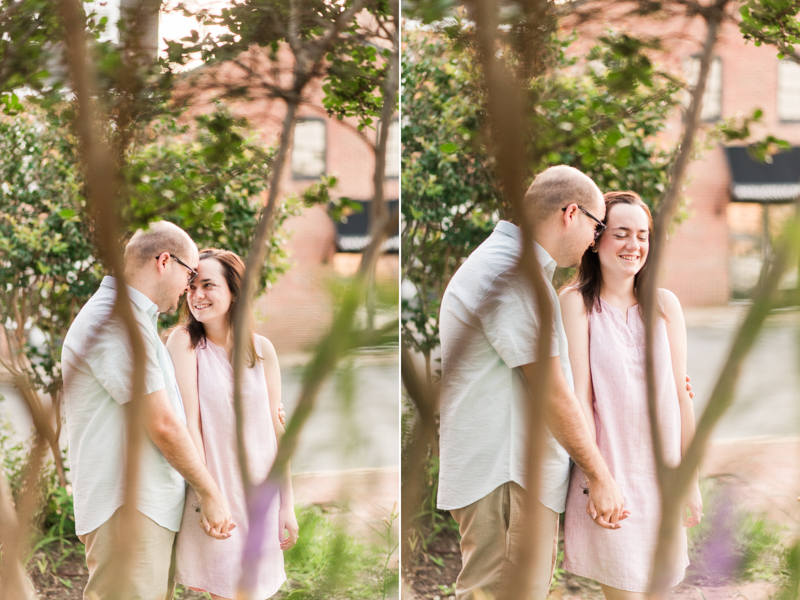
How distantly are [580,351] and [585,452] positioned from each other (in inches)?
9.2

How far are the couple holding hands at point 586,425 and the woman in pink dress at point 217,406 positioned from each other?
1.39 ft

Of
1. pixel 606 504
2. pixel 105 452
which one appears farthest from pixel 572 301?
pixel 105 452

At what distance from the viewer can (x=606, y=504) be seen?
1.48m

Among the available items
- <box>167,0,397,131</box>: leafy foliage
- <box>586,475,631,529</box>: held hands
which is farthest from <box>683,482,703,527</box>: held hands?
<box>167,0,397,131</box>: leafy foliage

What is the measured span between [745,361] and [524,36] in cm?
25

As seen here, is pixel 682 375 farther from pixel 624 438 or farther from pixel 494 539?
pixel 494 539

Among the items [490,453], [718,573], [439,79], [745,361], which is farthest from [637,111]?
[745,361]

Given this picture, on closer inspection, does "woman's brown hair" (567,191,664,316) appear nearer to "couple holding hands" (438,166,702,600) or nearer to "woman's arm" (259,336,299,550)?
"couple holding hands" (438,166,702,600)

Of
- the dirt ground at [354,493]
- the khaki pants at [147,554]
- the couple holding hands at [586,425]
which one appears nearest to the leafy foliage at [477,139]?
the couple holding hands at [586,425]

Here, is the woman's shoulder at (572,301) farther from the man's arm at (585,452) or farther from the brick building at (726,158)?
the brick building at (726,158)

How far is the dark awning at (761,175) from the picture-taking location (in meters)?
1.90

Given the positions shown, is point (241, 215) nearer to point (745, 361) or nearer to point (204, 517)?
point (204, 517)

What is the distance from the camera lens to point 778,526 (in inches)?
71.1

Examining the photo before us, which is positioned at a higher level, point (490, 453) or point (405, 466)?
point (405, 466)
